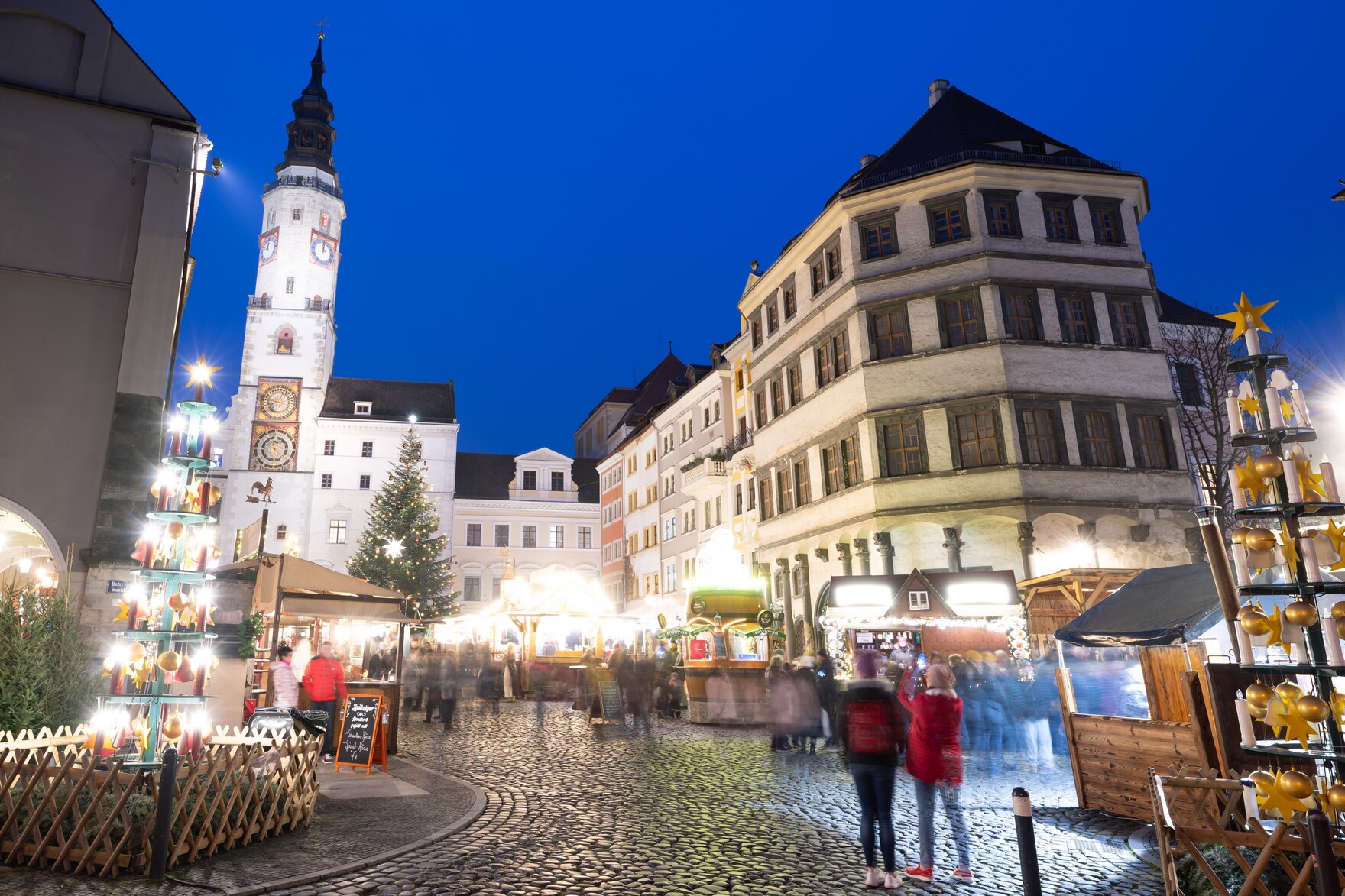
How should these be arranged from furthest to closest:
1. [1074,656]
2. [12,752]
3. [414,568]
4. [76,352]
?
1. [414,568]
2. [1074,656]
3. [76,352]
4. [12,752]

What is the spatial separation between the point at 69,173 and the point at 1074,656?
24634 millimetres

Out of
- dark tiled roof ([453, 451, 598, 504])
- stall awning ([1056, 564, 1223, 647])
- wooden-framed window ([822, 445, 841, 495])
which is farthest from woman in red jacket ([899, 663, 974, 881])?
dark tiled roof ([453, 451, 598, 504])

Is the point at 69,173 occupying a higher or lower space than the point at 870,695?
higher

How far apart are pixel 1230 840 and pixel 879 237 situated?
26.0 meters

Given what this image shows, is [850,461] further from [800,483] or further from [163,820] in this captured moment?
[163,820]

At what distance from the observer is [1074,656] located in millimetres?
19141

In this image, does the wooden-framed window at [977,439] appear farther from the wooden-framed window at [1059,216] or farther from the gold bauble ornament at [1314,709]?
the gold bauble ornament at [1314,709]

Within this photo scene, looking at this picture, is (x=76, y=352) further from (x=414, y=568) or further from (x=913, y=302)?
(x=414, y=568)

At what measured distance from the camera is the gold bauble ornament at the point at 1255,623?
473 centimetres

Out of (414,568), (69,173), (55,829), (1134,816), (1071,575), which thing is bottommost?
(1134,816)

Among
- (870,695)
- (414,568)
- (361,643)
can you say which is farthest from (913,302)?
(414,568)

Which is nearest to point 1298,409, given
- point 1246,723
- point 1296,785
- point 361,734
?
point 1246,723

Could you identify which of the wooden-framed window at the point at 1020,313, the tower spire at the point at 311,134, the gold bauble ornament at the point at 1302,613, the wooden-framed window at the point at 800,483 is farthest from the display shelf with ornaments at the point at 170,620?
the tower spire at the point at 311,134

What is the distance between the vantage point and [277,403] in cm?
5834
